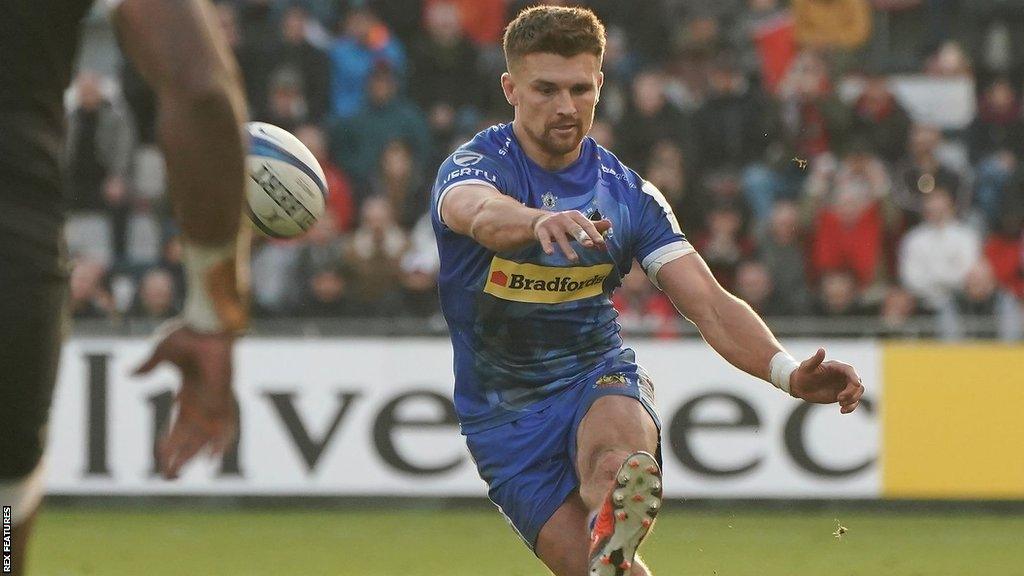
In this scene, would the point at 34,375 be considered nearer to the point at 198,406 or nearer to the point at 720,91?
the point at 198,406

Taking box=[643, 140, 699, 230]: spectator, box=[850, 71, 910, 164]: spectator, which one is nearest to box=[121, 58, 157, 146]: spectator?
box=[643, 140, 699, 230]: spectator

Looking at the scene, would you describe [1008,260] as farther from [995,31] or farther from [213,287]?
[213,287]

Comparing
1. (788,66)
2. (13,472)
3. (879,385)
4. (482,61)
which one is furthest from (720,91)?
(13,472)

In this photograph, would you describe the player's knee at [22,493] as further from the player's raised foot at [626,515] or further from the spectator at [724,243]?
the spectator at [724,243]

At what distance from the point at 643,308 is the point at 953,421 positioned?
2.47m

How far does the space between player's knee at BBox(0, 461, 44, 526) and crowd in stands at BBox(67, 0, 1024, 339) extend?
908 centimetres

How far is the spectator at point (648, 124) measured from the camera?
14164 millimetres

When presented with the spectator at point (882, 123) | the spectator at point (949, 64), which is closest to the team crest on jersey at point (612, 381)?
the spectator at point (882, 123)

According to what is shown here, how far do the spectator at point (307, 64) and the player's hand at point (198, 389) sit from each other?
469 inches

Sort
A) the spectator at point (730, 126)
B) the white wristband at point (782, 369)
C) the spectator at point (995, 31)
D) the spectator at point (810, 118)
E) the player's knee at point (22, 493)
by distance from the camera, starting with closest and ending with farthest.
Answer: the player's knee at point (22, 493), the white wristband at point (782, 369), the spectator at point (730, 126), the spectator at point (810, 118), the spectator at point (995, 31)

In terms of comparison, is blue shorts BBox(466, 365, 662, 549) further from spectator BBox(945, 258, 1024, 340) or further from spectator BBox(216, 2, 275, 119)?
spectator BBox(216, 2, 275, 119)

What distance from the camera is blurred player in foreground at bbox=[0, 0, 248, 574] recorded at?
2.86 metres

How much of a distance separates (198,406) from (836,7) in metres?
13.4

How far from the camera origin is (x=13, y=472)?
325 cm
